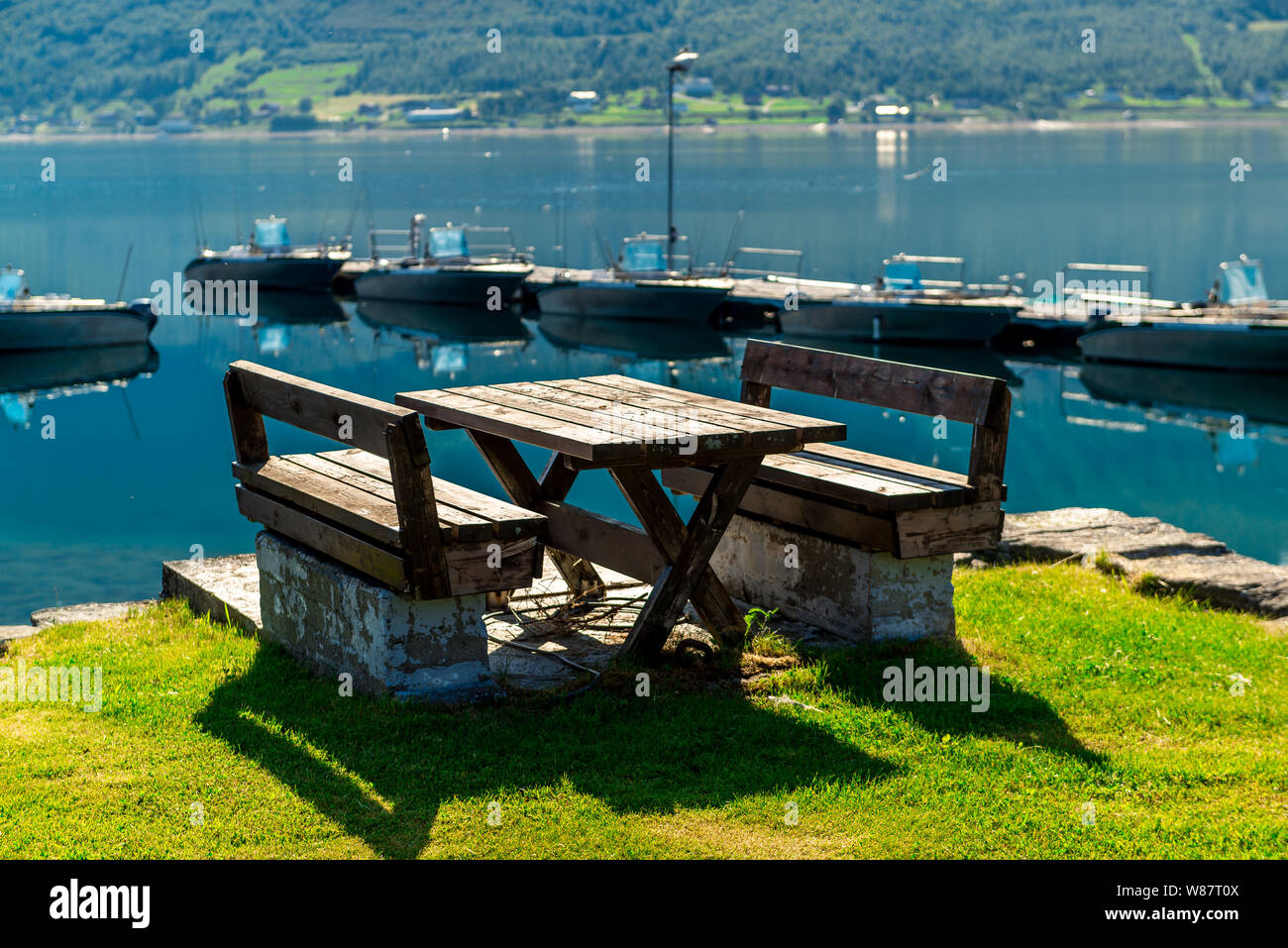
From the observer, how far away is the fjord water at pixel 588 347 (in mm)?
19688

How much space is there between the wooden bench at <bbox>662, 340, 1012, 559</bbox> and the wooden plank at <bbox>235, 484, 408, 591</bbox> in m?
2.28

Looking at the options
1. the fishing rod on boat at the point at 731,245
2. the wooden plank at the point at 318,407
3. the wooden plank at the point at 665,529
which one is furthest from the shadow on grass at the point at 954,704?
the fishing rod on boat at the point at 731,245

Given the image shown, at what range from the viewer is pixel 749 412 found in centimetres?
692

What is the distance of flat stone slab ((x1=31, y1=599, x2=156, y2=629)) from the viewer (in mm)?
8875

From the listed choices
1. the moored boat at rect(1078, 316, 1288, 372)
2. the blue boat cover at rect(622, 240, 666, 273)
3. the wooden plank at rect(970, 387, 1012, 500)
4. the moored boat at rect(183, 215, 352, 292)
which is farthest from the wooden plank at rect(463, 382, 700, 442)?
the moored boat at rect(183, 215, 352, 292)

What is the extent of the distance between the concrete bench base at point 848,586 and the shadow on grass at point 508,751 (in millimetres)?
1090

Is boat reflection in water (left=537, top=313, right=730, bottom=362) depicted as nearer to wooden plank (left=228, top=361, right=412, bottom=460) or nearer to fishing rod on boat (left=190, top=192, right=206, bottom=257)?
fishing rod on boat (left=190, top=192, right=206, bottom=257)

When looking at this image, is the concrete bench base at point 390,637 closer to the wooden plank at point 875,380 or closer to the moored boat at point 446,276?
the wooden plank at point 875,380

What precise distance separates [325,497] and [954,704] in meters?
3.05

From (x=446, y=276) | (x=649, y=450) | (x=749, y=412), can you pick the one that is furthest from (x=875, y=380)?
(x=446, y=276)

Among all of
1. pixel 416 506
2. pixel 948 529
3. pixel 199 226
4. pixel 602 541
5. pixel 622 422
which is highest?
pixel 199 226

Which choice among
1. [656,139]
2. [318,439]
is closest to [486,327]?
[318,439]

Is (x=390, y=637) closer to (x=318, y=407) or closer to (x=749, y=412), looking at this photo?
(x=318, y=407)
